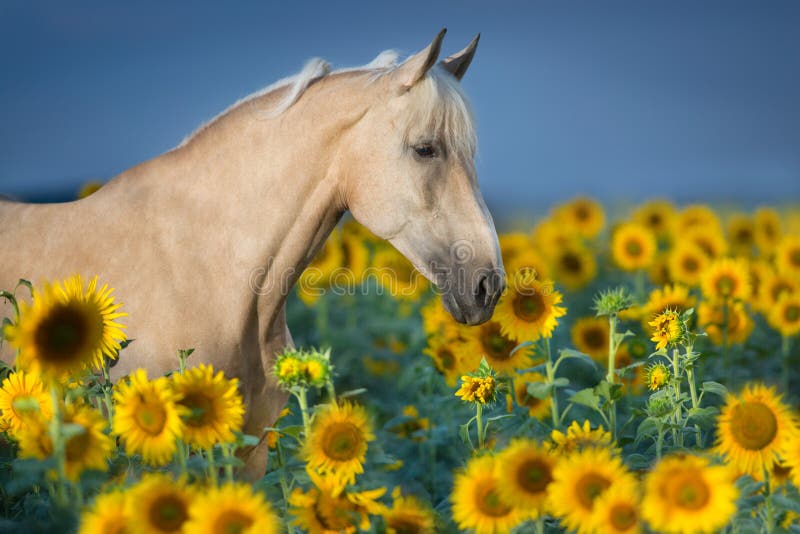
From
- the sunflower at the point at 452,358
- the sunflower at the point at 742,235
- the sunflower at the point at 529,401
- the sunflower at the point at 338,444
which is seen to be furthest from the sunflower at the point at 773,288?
the sunflower at the point at 338,444

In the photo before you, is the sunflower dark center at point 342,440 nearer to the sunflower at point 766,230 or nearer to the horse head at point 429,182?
the horse head at point 429,182

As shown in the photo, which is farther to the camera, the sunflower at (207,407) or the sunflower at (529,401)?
the sunflower at (529,401)

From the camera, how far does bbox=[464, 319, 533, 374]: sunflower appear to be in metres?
3.21

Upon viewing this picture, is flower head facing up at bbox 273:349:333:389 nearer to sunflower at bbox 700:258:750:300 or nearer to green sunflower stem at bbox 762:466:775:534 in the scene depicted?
green sunflower stem at bbox 762:466:775:534

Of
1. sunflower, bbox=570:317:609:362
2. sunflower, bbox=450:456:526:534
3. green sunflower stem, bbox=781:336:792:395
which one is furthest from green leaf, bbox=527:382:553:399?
green sunflower stem, bbox=781:336:792:395

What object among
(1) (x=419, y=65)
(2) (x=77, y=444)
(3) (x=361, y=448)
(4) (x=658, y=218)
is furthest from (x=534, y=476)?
(4) (x=658, y=218)

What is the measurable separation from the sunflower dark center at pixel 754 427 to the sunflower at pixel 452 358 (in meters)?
1.32

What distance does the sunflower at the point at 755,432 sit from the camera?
2020 mm

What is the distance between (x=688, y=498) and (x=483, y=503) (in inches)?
18.4

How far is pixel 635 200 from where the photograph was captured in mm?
12094

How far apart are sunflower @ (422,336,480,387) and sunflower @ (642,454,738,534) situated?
1.56 meters

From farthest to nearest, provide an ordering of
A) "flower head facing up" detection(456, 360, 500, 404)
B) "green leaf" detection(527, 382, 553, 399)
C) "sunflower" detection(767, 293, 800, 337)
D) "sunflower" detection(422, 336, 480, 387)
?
1. "sunflower" detection(767, 293, 800, 337)
2. "sunflower" detection(422, 336, 480, 387)
3. "green leaf" detection(527, 382, 553, 399)
4. "flower head facing up" detection(456, 360, 500, 404)

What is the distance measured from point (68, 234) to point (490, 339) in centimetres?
165

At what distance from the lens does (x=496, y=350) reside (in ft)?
10.6
